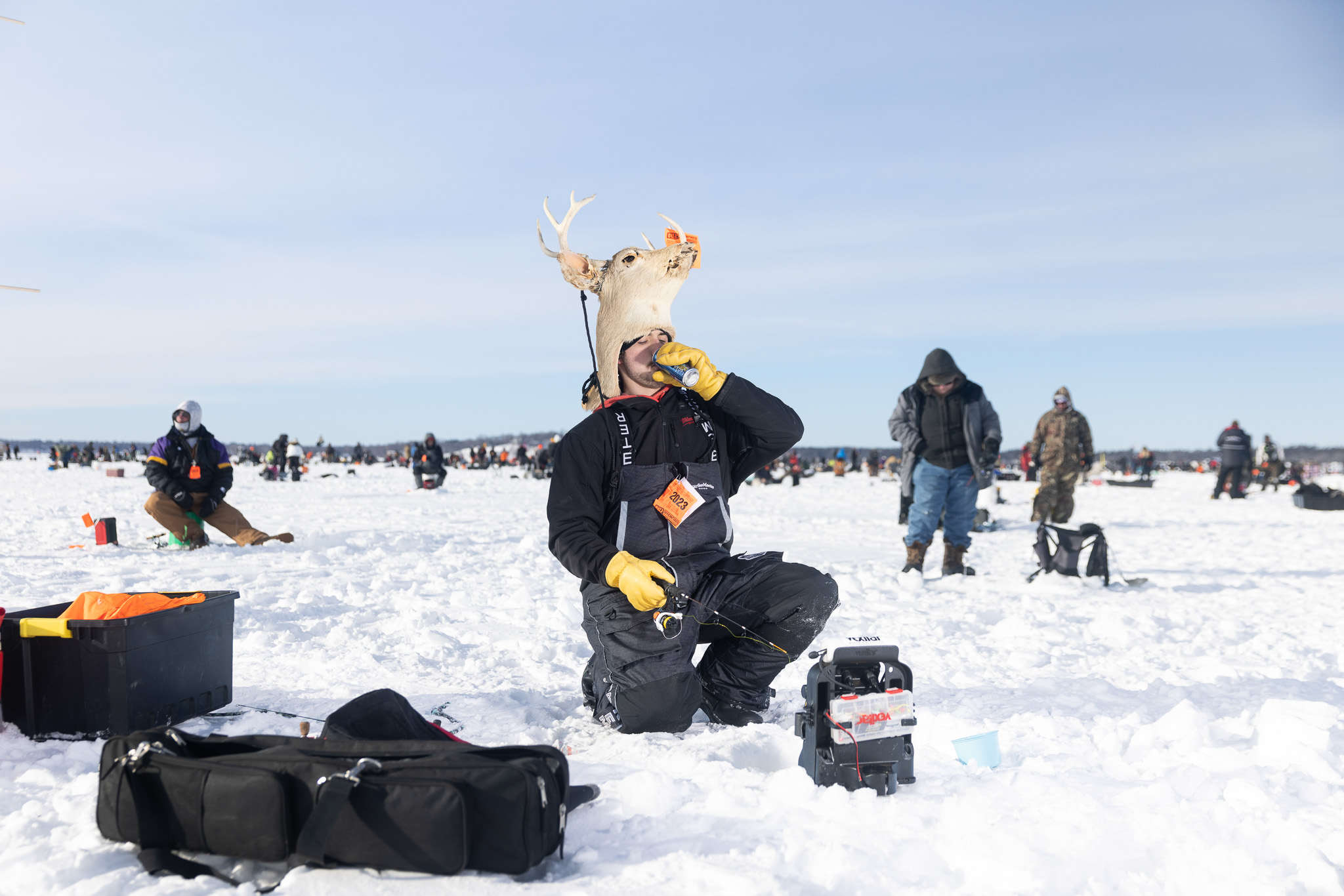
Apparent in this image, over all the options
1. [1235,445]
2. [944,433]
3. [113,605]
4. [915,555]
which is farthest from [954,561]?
[1235,445]

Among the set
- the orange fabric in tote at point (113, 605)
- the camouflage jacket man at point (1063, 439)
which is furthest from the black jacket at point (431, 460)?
the orange fabric in tote at point (113, 605)

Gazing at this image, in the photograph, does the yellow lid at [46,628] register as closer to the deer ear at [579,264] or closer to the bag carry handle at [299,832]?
the bag carry handle at [299,832]

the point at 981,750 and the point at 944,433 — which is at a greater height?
the point at 944,433

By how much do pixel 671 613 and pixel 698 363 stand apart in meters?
0.95

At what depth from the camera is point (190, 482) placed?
8.02 m

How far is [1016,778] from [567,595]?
376cm

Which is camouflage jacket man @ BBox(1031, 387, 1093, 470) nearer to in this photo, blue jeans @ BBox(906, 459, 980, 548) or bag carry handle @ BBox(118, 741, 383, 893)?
blue jeans @ BBox(906, 459, 980, 548)

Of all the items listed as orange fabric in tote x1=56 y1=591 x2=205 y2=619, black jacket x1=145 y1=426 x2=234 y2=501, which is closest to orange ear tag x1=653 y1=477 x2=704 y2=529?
orange fabric in tote x1=56 y1=591 x2=205 y2=619

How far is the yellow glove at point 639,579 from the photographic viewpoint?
284 cm

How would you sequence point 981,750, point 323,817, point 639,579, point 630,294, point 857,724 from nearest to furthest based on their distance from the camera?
1. point 323,817
2. point 857,724
3. point 981,750
4. point 639,579
5. point 630,294

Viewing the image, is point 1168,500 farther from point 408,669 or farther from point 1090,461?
point 408,669

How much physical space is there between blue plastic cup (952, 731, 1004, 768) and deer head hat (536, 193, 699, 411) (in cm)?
196

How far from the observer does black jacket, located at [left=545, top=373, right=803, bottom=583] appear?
9.99ft

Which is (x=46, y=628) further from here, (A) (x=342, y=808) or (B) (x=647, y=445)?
(B) (x=647, y=445)
